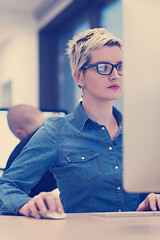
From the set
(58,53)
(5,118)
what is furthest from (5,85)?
(5,118)

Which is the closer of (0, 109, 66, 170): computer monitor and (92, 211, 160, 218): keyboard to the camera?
(92, 211, 160, 218): keyboard

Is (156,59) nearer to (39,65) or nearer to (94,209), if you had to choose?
(94,209)

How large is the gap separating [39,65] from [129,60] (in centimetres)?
490

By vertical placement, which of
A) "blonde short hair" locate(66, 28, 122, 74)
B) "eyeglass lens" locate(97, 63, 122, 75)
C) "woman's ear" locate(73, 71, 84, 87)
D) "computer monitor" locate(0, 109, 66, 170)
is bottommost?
"computer monitor" locate(0, 109, 66, 170)

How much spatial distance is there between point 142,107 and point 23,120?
6.16ft

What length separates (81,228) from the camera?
89 centimetres

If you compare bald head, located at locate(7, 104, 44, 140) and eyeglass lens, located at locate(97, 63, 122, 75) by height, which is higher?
eyeglass lens, located at locate(97, 63, 122, 75)

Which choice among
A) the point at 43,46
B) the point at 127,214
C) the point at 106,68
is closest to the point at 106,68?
the point at 106,68

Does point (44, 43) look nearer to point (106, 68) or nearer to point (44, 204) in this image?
point (106, 68)

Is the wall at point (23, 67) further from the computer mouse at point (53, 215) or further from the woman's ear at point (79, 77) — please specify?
the computer mouse at point (53, 215)

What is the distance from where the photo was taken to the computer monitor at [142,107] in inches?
30.0

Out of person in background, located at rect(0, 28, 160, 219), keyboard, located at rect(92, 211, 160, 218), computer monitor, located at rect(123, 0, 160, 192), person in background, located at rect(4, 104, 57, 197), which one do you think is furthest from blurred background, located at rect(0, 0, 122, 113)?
computer monitor, located at rect(123, 0, 160, 192)

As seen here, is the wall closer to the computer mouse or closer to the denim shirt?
the denim shirt

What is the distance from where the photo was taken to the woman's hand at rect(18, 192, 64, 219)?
1012mm
